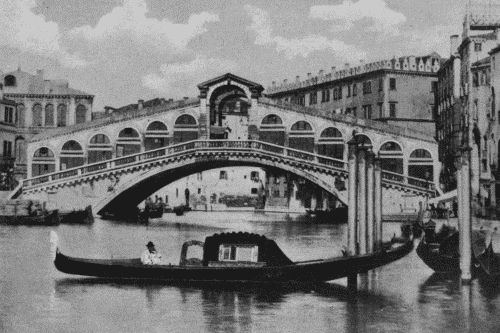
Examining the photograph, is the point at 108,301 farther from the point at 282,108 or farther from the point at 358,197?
the point at 282,108

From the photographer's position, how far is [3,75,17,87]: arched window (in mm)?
61812

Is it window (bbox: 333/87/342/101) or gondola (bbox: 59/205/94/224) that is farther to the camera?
window (bbox: 333/87/342/101)

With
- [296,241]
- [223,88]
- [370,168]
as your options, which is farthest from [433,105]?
[370,168]

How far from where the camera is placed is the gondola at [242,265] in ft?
57.3

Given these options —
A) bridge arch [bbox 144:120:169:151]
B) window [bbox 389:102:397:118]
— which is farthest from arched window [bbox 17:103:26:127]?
window [bbox 389:102:397:118]

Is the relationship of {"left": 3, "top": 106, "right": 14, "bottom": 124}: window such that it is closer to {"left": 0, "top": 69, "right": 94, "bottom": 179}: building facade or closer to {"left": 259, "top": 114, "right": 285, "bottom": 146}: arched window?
{"left": 0, "top": 69, "right": 94, "bottom": 179}: building facade

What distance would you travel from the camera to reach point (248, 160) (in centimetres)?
4525

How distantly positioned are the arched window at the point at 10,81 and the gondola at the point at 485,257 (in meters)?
49.3

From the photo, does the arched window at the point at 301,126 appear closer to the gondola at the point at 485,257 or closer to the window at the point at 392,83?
the window at the point at 392,83

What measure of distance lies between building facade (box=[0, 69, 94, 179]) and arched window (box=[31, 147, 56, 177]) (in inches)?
450

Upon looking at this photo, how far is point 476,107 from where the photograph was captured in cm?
4869

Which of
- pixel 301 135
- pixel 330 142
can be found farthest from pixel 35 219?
pixel 330 142

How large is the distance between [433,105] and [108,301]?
162ft

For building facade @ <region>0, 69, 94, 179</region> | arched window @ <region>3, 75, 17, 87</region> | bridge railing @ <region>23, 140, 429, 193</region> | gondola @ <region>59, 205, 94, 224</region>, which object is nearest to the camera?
gondola @ <region>59, 205, 94, 224</region>
